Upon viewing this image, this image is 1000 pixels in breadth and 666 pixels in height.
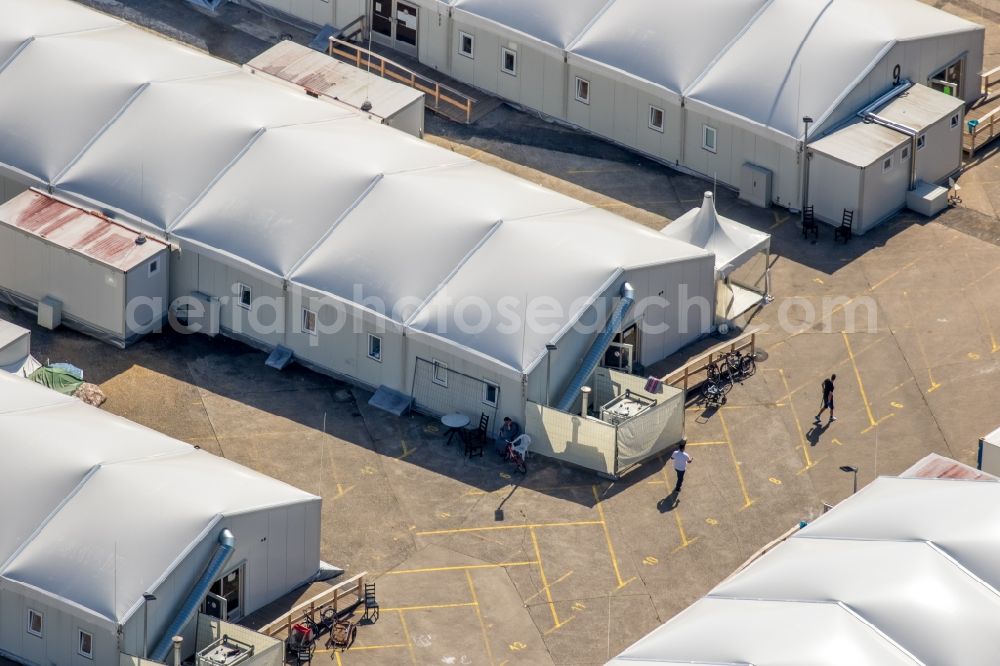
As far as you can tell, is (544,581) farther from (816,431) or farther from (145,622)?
(145,622)

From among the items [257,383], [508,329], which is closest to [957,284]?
[508,329]

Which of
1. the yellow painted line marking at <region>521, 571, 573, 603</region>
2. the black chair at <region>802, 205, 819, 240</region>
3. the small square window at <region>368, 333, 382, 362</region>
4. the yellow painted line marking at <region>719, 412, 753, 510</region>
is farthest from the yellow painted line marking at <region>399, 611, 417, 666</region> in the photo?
the black chair at <region>802, 205, 819, 240</region>

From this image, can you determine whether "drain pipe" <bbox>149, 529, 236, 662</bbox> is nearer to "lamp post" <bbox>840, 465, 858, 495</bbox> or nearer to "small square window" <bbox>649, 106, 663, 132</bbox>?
"lamp post" <bbox>840, 465, 858, 495</bbox>

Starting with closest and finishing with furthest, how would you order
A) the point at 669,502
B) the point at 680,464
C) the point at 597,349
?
1. the point at 669,502
2. the point at 680,464
3. the point at 597,349

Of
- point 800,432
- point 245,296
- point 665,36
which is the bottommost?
point 800,432

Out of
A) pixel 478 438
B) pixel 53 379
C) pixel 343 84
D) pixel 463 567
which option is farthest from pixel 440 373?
pixel 343 84

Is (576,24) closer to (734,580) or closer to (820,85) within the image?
(820,85)

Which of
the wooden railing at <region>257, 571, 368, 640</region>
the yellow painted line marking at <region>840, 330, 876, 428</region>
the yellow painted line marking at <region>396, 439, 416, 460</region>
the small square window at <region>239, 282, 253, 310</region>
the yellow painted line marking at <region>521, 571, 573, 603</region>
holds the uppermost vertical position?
the small square window at <region>239, 282, 253, 310</region>

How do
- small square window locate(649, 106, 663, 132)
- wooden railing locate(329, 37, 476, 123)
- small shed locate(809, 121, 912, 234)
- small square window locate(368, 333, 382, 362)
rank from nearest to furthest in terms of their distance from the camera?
small square window locate(368, 333, 382, 362), small shed locate(809, 121, 912, 234), small square window locate(649, 106, 663, 132), wooden railing locate(329, 37, 476, 123)
